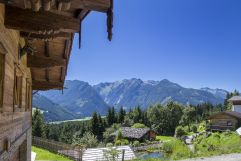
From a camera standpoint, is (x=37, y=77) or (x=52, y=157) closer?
(x=37, y=77)

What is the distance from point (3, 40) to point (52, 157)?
27.8 metres

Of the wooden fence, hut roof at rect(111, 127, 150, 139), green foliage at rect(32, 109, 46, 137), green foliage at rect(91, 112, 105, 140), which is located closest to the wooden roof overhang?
the wooden fence

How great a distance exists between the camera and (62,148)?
35188mm

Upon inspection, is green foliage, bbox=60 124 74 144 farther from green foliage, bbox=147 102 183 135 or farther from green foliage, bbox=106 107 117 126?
green foliage, bbox=147 102 183 135

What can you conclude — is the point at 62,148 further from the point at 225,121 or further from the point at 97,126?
the point at 97,126

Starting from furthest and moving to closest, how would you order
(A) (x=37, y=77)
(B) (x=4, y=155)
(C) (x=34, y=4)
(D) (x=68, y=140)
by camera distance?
(D) (x=68, y=140), (A) (x=37, y=77), (B) (x=4, y=155), (C) (x=34, y=4)

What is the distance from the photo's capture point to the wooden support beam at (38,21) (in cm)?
546

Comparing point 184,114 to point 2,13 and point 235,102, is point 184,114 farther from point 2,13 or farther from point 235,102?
point 2,13

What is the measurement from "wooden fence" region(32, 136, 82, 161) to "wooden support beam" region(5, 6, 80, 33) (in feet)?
88.7

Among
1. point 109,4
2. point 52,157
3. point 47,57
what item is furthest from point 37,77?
point 52,157

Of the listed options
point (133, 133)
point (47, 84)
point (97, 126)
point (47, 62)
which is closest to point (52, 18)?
point (47, 62)

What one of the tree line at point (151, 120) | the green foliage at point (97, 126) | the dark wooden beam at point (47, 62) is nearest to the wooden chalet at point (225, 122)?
the tree line at point (151, 120)

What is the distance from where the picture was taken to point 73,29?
17.9 feet

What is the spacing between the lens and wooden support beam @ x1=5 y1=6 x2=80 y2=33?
5.46m
